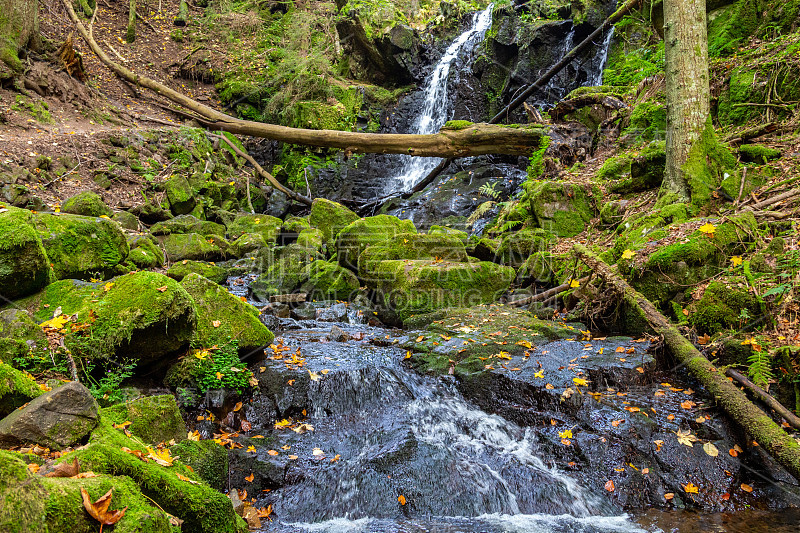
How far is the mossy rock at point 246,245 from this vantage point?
34.1 feet

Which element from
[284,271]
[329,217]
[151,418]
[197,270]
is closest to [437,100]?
[329,217]

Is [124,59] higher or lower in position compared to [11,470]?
higher

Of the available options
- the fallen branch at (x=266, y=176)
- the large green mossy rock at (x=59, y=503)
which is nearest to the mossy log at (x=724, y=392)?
the large green mossy rock at (x=59, y=503)

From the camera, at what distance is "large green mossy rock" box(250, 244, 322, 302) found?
336 inches

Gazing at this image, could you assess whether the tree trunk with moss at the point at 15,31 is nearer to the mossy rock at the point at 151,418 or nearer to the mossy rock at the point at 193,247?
the mossy rock at the point at 193,247

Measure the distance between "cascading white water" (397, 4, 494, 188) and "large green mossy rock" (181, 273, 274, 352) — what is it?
36.7 feet

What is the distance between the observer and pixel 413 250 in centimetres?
873

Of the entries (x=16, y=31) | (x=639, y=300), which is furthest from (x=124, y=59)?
(x=639, y=300)

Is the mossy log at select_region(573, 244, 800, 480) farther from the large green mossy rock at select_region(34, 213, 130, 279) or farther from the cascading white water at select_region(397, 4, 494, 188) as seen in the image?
the cascading white water at select_region(397, 4, 494, 188)

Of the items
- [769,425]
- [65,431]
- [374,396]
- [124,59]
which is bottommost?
[374,396]

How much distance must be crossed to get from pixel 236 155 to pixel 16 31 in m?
6.18

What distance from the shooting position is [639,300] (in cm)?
544

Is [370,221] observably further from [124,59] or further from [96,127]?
[124,59]

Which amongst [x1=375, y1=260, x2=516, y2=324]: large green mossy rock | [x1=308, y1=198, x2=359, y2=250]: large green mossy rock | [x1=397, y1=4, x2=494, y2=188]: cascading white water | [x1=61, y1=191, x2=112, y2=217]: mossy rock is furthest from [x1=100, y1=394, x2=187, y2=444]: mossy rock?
[x1=397, y1=4, x2=494, y2=188]: cascading white water
